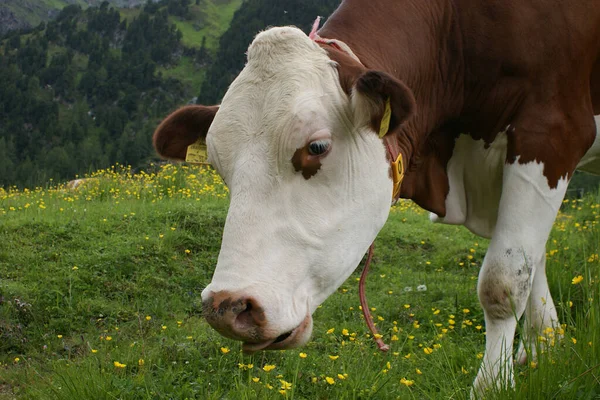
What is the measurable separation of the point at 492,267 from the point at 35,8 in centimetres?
21699

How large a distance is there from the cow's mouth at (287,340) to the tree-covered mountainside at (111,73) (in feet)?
277

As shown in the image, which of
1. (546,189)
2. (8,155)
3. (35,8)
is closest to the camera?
(546,189)

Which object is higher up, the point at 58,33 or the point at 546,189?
the point at 546,189

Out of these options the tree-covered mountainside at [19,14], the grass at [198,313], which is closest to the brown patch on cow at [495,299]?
the grass at [198,313]

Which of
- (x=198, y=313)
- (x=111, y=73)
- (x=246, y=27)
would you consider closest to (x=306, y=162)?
(x=198, y=313)

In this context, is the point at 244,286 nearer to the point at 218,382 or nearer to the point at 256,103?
the point at 256,103

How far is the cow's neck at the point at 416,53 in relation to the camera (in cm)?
320

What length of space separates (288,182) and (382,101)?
485 mm

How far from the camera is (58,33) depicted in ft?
434

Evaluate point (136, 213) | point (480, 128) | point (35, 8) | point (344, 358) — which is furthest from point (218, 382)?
point (35, 8)

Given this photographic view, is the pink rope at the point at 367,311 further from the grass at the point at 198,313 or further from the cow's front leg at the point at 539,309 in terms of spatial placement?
the cow's front leg at the point at 539,309

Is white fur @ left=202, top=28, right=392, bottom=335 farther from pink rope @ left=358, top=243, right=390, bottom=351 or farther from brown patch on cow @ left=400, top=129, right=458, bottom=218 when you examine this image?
brown patch on cow @ left=400, top=129, right=458, bottom=218

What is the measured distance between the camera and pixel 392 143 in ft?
9.82

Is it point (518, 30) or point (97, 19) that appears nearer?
point (518, 30)
